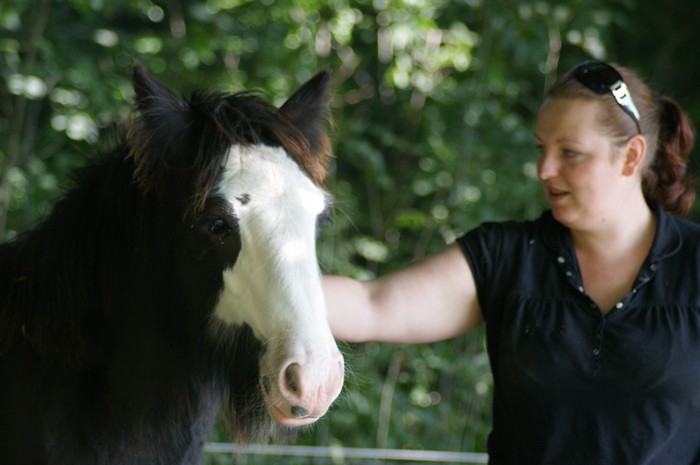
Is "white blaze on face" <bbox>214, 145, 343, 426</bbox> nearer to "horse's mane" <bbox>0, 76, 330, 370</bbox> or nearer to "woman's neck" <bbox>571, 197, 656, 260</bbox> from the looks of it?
"horse's mane" <bbox>0, 76, 330, 370</bbox>

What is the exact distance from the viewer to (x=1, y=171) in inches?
133

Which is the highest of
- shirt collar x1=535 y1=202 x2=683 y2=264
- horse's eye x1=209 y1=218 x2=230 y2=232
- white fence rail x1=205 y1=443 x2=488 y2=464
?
horse's eye x1=209 y1=218 x2=230 y2=232

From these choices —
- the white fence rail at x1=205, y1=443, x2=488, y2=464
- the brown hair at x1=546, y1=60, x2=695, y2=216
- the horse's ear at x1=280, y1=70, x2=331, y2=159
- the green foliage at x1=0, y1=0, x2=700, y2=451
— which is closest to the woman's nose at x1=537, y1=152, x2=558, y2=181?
the brown hair at x1=546, y1=60, x2=695, y2=216

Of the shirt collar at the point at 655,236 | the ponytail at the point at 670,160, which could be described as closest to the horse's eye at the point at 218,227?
the shirt collar at the point at 655,236

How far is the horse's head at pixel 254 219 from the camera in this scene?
50.4 inches

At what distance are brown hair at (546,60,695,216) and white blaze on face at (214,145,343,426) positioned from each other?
0.75m

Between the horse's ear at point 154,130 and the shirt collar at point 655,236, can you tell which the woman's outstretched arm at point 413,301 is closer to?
Result: the shirt collar at point 655,236

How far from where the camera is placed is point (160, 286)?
58.6 inches

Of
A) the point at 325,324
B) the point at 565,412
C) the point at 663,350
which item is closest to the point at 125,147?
the point at 325,324

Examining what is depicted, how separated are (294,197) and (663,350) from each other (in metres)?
0.89

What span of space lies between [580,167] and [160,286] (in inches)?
39.2

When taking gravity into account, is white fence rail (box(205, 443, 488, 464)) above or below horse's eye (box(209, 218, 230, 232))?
below

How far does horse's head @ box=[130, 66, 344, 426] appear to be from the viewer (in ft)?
4.20

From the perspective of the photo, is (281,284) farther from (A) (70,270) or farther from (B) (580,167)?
(B) (580,167)
